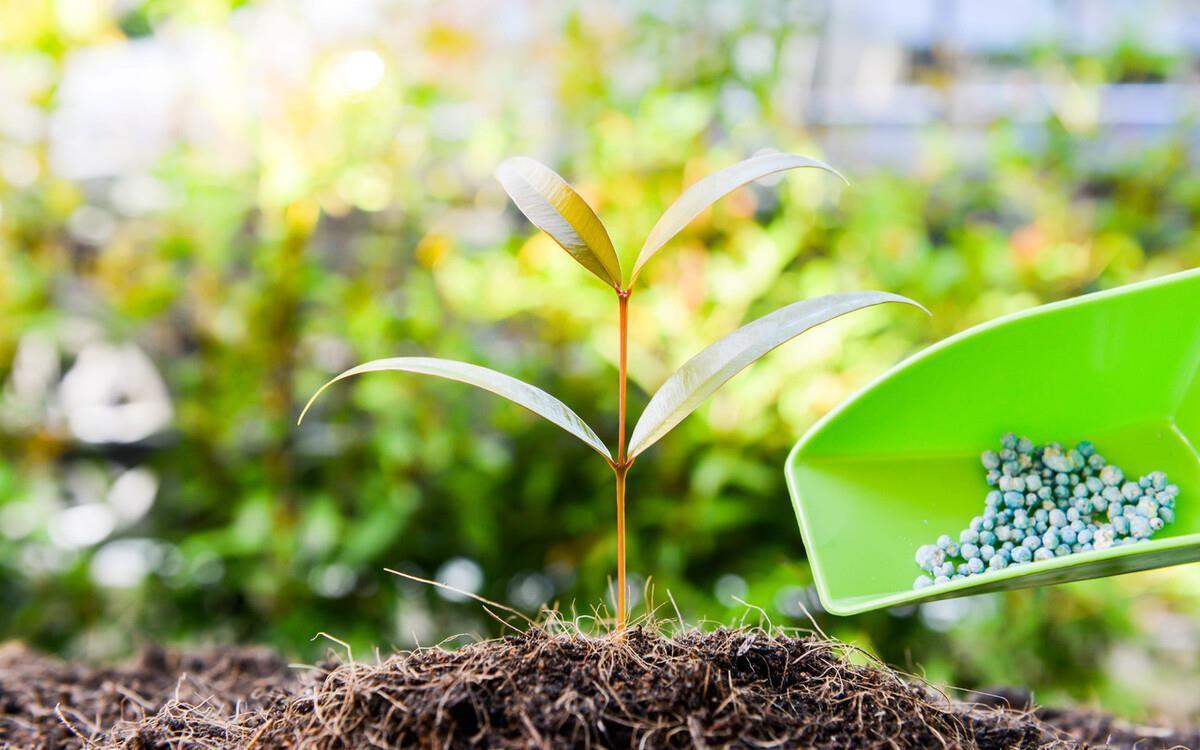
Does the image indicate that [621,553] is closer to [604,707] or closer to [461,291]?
[604,707]

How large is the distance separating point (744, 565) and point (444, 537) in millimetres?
495

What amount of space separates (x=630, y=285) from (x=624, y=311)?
20mm

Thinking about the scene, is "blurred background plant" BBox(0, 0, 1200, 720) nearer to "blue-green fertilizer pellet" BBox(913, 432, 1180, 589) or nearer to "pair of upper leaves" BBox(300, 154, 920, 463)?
"blue-green fertilizer pellet" BBox(913, 432, 1180, 589)

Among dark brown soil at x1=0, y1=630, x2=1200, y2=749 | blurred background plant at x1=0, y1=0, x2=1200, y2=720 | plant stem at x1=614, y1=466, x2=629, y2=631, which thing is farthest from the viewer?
blurred background plant at x1=0, y1=0, x2=1200, y2=720

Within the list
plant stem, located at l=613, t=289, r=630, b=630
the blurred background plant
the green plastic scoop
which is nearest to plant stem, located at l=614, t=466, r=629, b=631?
plant stem, located at l=613, t=289, r=630, b=630

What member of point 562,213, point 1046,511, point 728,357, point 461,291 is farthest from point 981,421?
point 461,291

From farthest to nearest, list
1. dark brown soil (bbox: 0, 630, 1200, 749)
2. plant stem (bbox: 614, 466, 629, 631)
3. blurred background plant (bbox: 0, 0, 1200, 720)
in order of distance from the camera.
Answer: blurred background plant (bbox: 0, 0, 1200, 720) < plant stem (bbox: 614, 466, 629, 631) < dark brown soil (bbox: 0, 630, 1200, 749)

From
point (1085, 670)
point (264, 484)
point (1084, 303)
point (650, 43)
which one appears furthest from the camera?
point (650, 43)

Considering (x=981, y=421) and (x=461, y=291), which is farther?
(x=461, y=291)

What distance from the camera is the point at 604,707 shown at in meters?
0.56

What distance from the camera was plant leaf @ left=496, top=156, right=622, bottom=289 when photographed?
1.99ft

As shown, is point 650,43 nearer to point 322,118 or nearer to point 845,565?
point 322,118

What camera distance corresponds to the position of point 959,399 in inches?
28.9

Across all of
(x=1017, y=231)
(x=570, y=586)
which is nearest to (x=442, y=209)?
(x=570, y=586)
